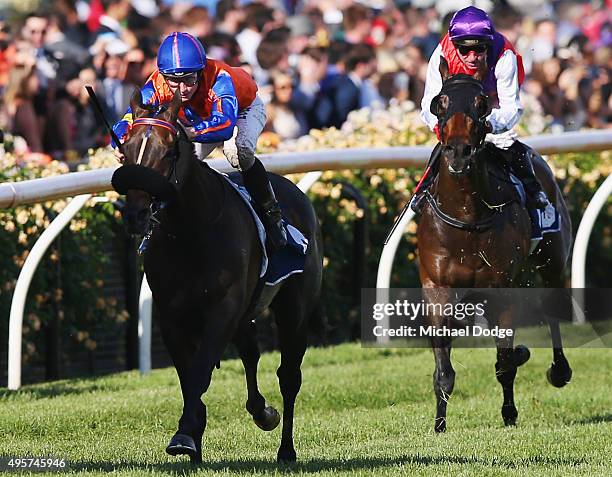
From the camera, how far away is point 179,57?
545 cm

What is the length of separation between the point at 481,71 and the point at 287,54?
6043 millimetres

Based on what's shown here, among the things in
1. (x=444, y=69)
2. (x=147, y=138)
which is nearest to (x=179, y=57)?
(x=147, y=138)

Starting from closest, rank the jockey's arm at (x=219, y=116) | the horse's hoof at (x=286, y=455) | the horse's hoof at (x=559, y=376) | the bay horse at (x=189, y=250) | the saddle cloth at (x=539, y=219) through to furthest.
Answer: the bay horse at (x=189, y=250) → the jockey's arm at (x=219, y=116) → the horse's hoof at (x=286, y=455) → the saddle cloth at (x=539, y=219) → the horse's hoof at (x=559, y=376)

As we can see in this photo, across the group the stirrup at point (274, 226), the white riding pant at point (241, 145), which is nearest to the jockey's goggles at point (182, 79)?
the white riding pant at point (241, 145)

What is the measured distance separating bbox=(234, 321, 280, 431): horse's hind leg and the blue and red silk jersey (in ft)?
3.13

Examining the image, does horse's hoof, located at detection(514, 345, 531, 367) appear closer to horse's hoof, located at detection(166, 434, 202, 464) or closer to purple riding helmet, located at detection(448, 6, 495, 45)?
purple riding helmet, located at detection(448, 6, 495, 45)

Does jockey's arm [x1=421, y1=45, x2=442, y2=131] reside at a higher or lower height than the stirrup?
higher

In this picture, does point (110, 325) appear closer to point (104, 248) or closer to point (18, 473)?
point (104, 248)

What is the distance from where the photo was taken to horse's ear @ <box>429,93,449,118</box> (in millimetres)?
6574

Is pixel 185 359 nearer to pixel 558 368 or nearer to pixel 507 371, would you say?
pixel 507 371

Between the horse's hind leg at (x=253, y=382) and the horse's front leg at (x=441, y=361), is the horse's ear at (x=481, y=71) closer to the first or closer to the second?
the horse's front leg at (x=441, y=361)

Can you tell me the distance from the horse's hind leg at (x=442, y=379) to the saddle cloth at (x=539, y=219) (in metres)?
0.86

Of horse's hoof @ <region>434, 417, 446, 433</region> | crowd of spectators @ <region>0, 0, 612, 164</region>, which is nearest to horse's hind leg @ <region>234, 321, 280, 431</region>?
horse's hoof @ <region>434, 417, 446, 433</region>

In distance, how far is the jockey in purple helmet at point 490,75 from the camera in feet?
22.8
